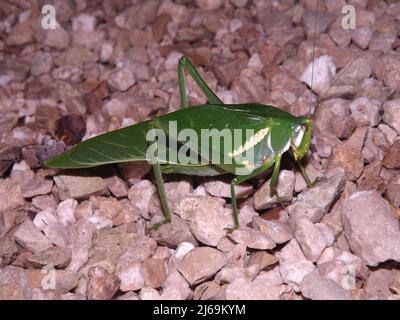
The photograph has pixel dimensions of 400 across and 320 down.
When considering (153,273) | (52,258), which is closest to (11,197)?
(52,258)

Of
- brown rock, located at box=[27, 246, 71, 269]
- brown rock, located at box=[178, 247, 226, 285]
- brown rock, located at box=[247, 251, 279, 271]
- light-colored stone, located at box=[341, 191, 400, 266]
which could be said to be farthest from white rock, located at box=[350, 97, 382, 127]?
brown rock, located at box=[27, 246, 71, 269]

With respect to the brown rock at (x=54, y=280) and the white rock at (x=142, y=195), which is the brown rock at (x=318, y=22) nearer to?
the white rock at (x=142, y=195)

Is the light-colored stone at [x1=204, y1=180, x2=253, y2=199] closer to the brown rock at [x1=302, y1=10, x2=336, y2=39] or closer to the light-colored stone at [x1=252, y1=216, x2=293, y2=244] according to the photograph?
the light-colored stone at [x1=252, y1=216, x2=293, y2=244]

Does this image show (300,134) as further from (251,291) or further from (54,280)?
(54,280)

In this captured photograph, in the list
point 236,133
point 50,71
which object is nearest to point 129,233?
point 236,133

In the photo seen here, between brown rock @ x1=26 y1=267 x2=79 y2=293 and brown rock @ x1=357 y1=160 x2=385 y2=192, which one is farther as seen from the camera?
brown rock @ x1=357 y1=160 x2=385 y2=192

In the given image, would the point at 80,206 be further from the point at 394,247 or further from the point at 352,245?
the point at 394,247

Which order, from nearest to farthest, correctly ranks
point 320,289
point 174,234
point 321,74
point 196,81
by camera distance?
1. point 320,289
2. point 174,234
3. point 196,81
4. point 321,74
